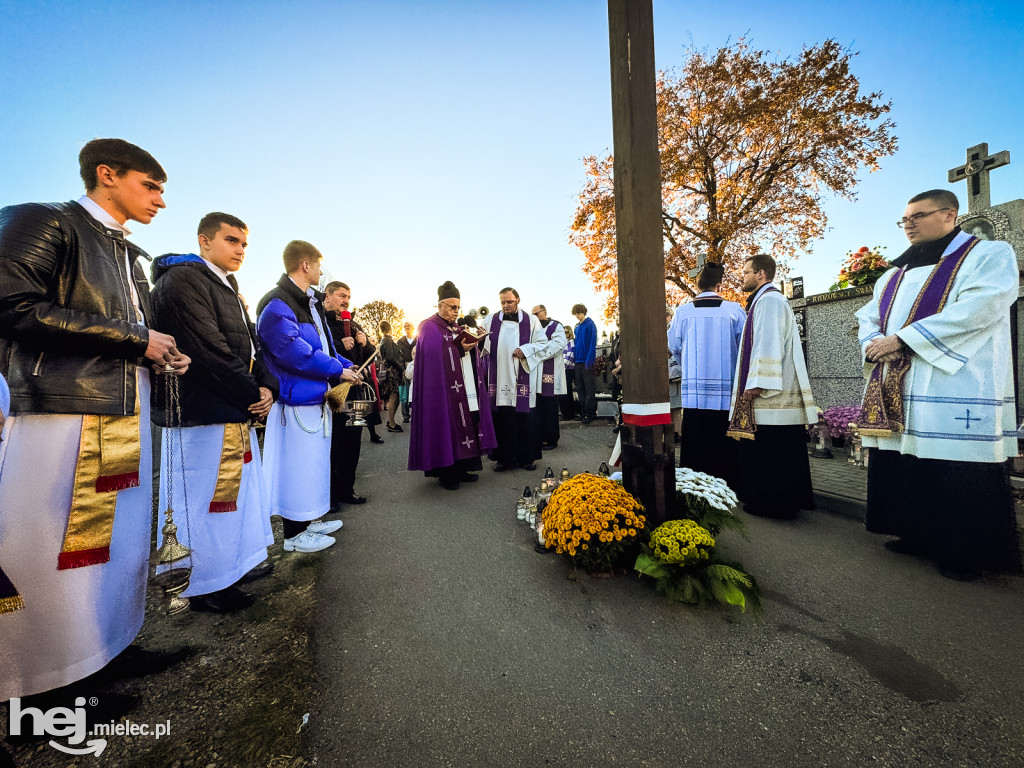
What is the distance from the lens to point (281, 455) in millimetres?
3270

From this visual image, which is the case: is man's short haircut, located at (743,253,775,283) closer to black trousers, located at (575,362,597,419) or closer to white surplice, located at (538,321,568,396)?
white surplice, located at (538,321,568,396)

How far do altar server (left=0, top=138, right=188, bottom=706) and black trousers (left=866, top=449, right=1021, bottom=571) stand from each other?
4.32 m

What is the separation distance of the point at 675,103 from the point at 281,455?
1922 cm

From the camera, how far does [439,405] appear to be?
488cm

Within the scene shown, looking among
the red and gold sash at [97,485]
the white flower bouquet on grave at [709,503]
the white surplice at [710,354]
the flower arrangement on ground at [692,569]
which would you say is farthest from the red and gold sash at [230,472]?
the white surplice at [710,354]

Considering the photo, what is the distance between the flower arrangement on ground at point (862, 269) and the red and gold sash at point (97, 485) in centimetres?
823

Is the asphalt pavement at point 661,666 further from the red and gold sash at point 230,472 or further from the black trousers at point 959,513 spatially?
the red and gold sash at point 230,472

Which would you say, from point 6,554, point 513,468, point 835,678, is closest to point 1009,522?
point 835,678

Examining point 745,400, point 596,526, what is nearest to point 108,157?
point 596,526

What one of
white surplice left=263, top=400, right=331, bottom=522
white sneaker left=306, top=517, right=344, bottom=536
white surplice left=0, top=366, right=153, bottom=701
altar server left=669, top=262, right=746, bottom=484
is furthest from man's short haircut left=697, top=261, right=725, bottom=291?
white surplice left=0, top=366, right=153, bottom=701

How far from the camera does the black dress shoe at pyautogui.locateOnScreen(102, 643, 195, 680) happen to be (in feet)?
6.01

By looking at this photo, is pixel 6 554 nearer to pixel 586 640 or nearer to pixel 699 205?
pixel 586 640

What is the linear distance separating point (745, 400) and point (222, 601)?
401 centimetres

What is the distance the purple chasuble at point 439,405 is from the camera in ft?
15.9
